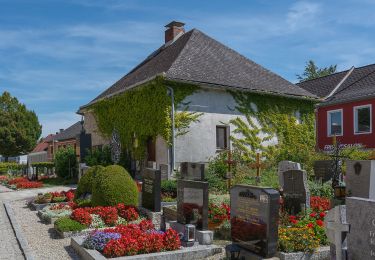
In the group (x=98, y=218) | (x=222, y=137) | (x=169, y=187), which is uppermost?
(x=222, y=137)

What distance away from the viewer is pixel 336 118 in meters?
26.9

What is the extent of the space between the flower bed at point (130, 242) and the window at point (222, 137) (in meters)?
12.1

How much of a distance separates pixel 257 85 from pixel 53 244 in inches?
574

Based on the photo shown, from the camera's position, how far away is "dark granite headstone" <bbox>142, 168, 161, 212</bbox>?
1098 cm

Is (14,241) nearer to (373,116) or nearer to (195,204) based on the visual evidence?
(195,204)

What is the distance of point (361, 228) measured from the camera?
5.36 meters

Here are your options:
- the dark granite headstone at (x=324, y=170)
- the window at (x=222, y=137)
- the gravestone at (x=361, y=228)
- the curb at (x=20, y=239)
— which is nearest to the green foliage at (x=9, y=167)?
the window at (x=222, y=137)

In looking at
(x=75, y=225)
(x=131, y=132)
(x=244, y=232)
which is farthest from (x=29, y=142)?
(x=244, y=232)

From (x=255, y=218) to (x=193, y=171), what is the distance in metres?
6.44

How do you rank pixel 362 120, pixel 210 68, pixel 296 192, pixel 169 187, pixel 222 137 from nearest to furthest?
1. pixel 296 192
2. pixel 169 187
3. pixel 222 137
4. pixel 210 68
5. pixel 362 120

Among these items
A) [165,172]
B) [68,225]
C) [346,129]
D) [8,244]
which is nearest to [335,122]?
[346,129]

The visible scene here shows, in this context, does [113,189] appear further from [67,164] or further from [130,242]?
[67,164]

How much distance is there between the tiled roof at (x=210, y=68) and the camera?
61.7 feet

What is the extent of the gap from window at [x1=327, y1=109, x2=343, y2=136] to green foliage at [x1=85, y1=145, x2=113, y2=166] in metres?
15.2
